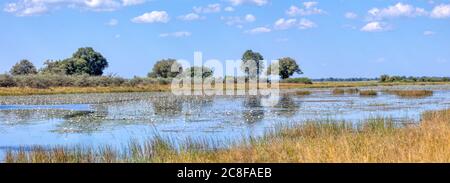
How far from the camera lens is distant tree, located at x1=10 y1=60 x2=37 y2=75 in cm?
9131

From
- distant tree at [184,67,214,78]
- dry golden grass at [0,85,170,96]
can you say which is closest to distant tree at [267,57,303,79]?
distant tree at [184,67,214,78]

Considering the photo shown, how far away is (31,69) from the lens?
91.9 meters

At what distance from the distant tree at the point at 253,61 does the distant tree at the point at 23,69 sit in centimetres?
3538

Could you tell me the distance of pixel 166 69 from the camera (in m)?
106

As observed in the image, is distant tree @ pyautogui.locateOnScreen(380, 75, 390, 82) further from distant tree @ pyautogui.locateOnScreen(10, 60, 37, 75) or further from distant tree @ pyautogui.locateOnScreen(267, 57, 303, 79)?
distant tree @ pyautogui.locateOnScreen(10, 60, 37, 75)

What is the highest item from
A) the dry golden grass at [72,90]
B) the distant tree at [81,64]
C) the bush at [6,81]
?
the distant tree at [81,64]

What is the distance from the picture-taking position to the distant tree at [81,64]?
289 feet

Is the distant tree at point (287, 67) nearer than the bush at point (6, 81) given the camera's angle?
No

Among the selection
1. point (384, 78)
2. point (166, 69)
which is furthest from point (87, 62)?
point (384, 78)

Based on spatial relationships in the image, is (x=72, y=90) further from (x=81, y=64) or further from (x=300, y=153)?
(x=300, y=153)

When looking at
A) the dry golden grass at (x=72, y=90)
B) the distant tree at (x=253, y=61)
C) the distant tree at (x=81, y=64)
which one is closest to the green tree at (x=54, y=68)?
the distant tree at (x=81, y=64)

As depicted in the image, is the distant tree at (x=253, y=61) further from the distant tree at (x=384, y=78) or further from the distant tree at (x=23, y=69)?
the distant tree at (x=23, y=69)

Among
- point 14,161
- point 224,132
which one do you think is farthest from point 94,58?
point 14,161

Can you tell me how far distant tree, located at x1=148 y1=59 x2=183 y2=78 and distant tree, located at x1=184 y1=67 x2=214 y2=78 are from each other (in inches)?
205
